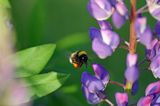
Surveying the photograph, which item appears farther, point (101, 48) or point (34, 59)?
point (34, 59)

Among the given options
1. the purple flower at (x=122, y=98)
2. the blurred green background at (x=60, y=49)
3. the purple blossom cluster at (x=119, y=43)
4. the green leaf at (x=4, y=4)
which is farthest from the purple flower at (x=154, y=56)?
the green leaf at (x=4, y=4)

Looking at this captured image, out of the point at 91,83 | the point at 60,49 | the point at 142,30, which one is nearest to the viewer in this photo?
the point at 142,30

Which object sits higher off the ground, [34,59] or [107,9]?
[107,9]

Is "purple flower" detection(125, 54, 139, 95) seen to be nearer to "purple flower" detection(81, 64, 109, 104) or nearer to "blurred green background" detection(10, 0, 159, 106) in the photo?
"purple flower" detection(81, 64, 109, 104)

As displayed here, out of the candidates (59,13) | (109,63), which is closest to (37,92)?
(109,63)

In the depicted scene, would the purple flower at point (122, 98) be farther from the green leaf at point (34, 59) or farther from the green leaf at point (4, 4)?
the green leaf at point (4, 4)

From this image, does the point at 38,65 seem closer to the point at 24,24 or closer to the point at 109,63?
the point at 24,24

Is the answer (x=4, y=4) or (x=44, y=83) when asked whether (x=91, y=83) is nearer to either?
(x=44, y=83)

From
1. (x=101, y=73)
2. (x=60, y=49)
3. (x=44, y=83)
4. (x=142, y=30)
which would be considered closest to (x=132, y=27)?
(x=142, y=30)
